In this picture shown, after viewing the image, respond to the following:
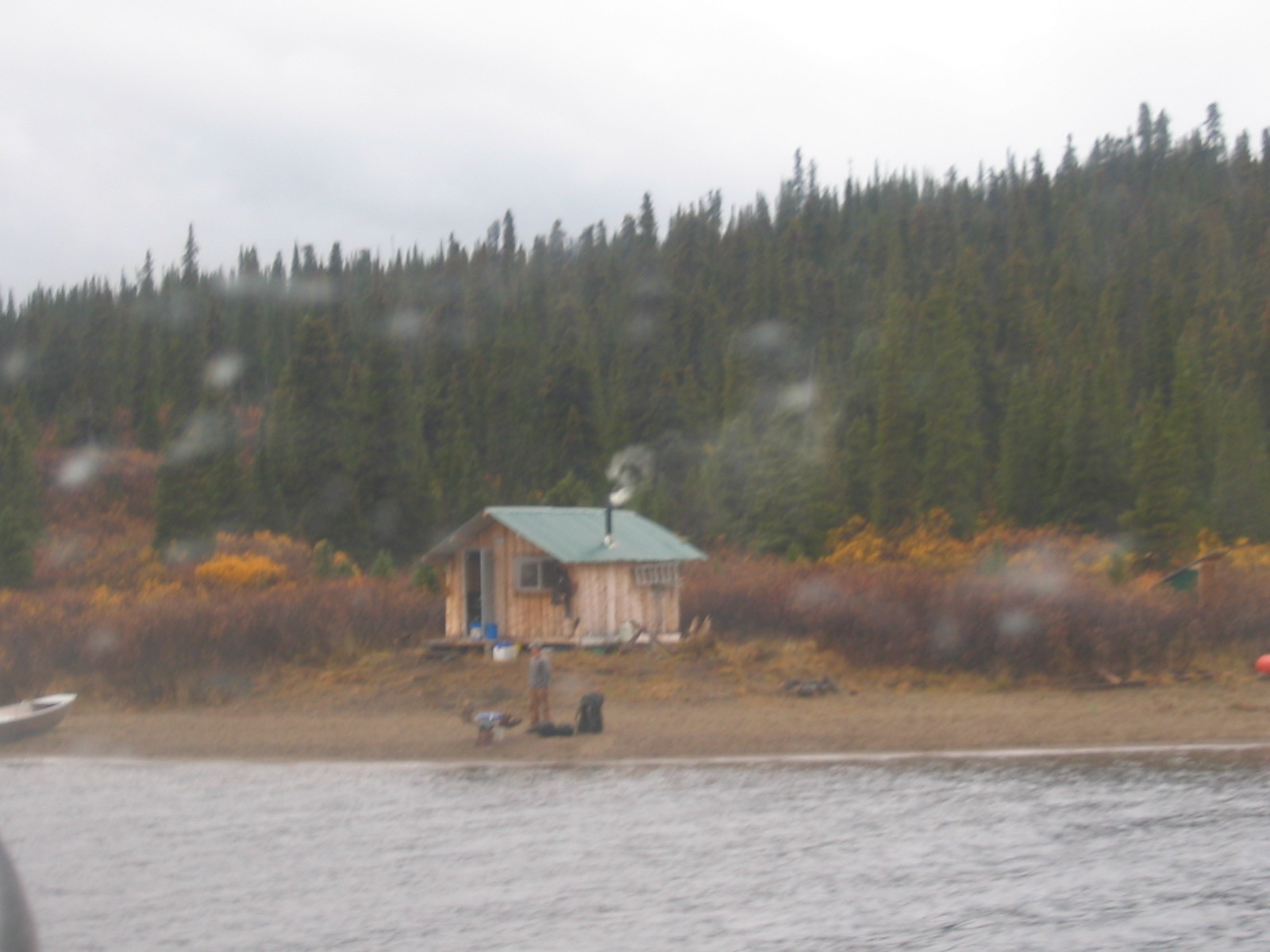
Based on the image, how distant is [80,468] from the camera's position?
299 ft

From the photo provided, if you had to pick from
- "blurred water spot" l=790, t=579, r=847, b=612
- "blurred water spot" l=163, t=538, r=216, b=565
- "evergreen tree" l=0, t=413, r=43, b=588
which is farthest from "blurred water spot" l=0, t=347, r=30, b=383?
"blurred water spot" l=790, t=579, r=847, b=612

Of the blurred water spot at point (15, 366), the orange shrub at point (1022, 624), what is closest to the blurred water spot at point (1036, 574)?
the orange shrub at point (1022, 624)

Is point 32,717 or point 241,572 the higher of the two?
point 241,572

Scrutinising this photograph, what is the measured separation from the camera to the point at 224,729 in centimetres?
2398

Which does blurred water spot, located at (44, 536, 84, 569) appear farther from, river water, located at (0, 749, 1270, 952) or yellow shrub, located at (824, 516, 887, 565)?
river water, located at (0, 749, 1270, 952)

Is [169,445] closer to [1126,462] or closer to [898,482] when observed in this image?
[898,482]

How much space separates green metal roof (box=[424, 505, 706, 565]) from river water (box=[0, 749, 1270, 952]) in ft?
27.7

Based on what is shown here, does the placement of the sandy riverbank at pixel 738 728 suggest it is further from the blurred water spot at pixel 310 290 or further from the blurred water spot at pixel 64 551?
the blurred water spot at pixel 310 290

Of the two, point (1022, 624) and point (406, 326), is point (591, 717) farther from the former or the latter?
point (406, 326)

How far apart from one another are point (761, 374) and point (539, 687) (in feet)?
229

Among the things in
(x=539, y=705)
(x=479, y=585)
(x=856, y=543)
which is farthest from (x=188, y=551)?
(x=539, y=705)

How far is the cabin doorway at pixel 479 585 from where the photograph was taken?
28.7 meters

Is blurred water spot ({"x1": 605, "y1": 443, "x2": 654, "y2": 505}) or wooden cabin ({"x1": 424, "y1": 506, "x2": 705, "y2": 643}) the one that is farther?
blurred water spot ({"x1": 605, "y1": 443, "x2": 654, "y2": 505})

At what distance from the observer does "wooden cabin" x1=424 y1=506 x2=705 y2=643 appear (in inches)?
1093
